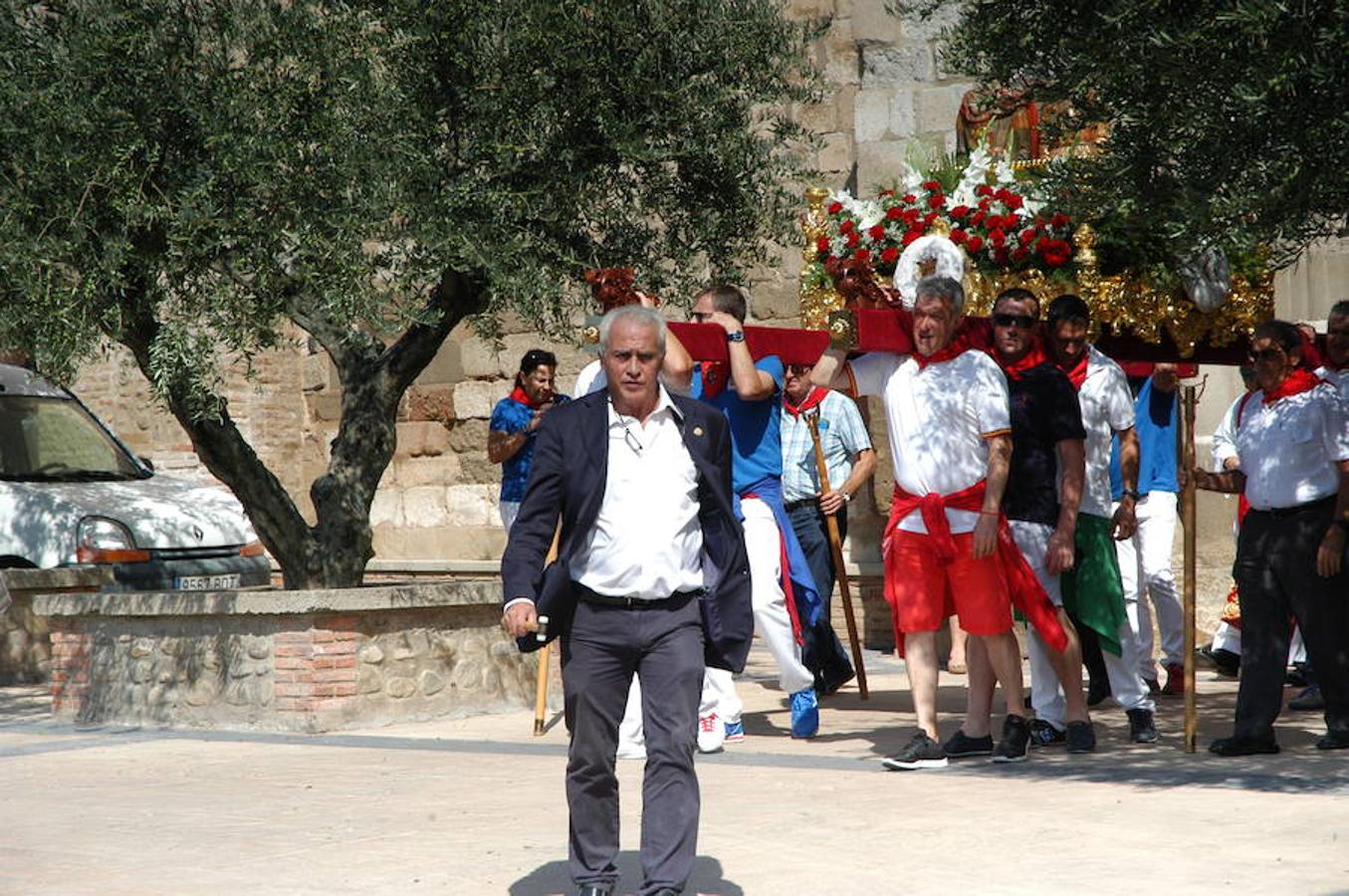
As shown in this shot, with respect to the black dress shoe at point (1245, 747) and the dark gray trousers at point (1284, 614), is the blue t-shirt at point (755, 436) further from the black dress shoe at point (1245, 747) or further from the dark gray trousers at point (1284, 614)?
the black dress shoe at point (1245, 747)

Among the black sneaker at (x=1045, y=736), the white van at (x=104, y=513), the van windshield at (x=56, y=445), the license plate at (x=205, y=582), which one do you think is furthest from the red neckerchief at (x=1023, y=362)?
the van windshield at (x=56, y=445)

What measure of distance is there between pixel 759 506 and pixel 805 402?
221 centimetres

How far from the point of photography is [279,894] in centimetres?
588

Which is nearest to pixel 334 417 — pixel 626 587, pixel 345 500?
pixel 345 500

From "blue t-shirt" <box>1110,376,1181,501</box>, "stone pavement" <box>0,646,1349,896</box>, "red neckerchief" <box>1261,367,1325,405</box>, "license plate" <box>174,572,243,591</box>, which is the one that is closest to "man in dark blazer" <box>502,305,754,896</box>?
"stone pavement" <box>0,646,1349,896</box>

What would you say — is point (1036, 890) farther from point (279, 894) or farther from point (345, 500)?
point (345, 500)

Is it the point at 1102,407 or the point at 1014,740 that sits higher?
the point at 1102,407

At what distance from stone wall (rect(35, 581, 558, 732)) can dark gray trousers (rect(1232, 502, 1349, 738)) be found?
3967 millimetres

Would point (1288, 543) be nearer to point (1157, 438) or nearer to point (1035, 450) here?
point (1035, 450)

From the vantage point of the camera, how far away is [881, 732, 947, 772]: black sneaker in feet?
26.6

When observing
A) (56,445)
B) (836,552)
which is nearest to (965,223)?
(836,552)

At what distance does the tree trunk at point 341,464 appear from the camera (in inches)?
447

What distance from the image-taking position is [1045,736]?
888 centimetres

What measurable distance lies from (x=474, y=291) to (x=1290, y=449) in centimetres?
459
